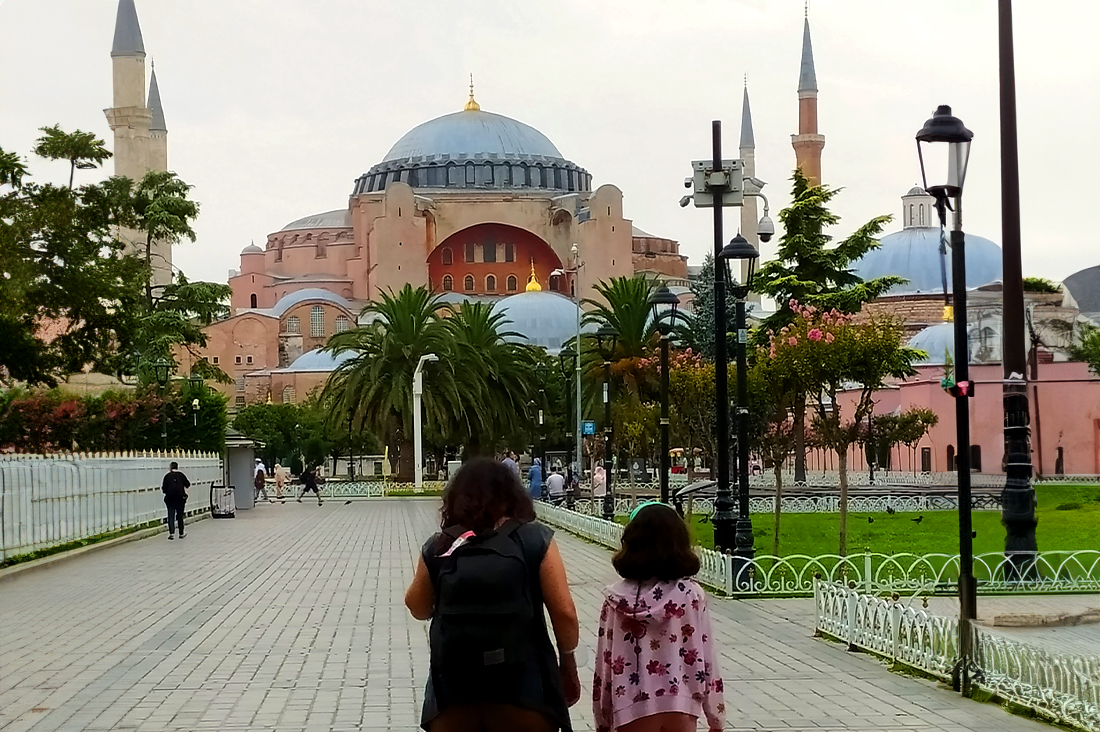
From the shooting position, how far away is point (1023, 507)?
45.0 feet

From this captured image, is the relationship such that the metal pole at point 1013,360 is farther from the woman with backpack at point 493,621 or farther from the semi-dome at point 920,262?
the semi-dome at point 920,262

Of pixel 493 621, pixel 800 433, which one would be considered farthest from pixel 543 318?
pixel 493 621

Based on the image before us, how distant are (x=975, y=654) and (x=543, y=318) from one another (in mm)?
72705

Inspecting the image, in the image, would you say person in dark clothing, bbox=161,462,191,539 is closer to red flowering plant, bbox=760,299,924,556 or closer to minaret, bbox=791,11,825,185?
red flowering plant, bbox=760,299,924,556

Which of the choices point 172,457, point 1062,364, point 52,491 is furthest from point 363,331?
point 52,491

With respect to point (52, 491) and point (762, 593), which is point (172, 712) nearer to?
point (762, 593)

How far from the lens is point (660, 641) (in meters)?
4.67

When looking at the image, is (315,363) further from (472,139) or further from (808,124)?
(808,124)

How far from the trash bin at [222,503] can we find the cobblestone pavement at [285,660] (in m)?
16.4

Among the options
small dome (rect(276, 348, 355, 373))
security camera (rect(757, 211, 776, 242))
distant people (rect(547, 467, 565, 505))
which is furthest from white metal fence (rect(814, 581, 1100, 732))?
small dome (rect(276, 348, 355, 373))

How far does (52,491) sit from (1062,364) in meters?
34.4

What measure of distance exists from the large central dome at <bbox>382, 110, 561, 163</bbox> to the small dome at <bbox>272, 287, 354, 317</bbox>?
11.0 m

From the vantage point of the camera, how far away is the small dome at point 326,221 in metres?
102

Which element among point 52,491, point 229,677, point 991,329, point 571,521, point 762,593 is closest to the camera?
point 229,677
